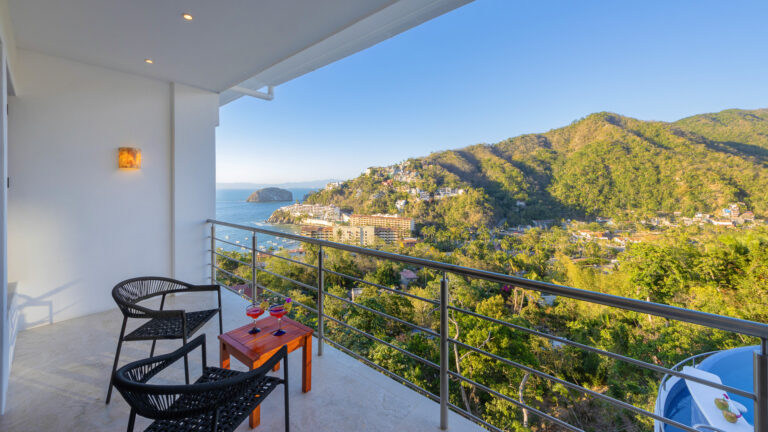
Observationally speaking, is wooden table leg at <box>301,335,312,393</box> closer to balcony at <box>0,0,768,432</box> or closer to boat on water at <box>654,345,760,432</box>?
balcony at <box>0,0,768,432</box>

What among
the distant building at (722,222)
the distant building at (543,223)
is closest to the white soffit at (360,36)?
the distant building at (543,223)

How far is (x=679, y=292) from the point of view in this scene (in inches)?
519

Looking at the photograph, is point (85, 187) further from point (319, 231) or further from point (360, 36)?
point (319, 231)

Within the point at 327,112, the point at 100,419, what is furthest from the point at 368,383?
the point at 327,112

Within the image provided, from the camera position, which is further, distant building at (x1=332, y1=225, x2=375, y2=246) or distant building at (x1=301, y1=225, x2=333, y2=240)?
distant building at (x1=332, y1=225, x2=375, y2=246)

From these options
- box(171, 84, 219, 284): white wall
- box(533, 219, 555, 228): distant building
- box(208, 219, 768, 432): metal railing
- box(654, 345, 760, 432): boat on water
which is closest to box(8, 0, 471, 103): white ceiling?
box(171, 84, 219, 284): white wall

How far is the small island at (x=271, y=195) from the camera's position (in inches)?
555

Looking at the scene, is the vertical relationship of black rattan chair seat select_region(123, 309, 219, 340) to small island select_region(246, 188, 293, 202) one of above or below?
below

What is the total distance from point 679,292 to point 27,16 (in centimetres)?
1898

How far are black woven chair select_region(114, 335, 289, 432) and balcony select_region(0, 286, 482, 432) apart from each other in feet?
1.51

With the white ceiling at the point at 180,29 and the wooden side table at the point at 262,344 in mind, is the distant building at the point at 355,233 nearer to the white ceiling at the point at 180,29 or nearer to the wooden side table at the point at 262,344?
the white ceiling at the point at 180,29

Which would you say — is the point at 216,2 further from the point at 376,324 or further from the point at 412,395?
the point at 376,324

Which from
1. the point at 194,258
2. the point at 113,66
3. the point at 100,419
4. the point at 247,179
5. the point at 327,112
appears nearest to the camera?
the point at 100,419

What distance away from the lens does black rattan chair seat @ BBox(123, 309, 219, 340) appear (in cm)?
171
